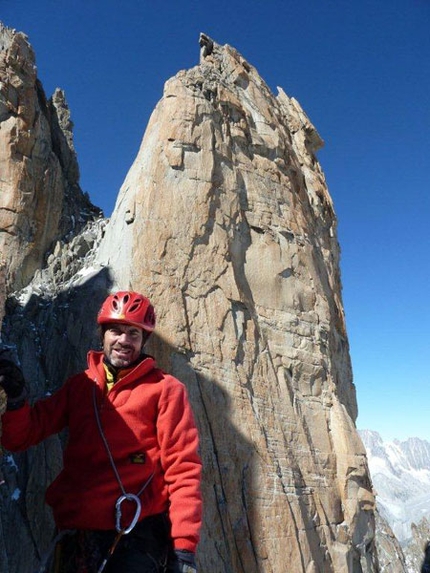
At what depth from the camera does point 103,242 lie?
524 inches

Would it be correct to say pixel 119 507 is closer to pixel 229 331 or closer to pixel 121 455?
pixel 121 455

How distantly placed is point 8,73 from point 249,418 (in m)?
16.4

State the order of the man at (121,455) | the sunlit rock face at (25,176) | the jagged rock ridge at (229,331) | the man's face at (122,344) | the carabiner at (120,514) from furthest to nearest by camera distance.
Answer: the sunlit rock face at (25,176) → the jagged rock ridge at (229,331) → the man's face at (122,344) → the man at (121,455) → the carabiner at (120,514)

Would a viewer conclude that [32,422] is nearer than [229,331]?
Yes

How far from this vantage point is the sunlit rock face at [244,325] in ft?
32.9

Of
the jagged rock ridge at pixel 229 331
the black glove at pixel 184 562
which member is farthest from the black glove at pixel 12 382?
the jagged rock ridge at pixel 229 331

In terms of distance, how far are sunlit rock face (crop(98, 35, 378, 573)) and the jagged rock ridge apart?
0.03 metres

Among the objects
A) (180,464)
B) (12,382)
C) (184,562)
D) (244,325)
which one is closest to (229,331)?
(244,325)

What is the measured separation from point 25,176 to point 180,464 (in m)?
16.8

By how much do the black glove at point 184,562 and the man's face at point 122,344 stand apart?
1.81 m

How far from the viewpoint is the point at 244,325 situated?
1162 cm

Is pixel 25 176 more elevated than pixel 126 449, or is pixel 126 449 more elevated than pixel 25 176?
pixel 25 176

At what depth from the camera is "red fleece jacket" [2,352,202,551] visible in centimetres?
427

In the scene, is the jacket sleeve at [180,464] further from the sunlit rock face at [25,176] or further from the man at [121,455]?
the sunlit rock face at [25,176]
